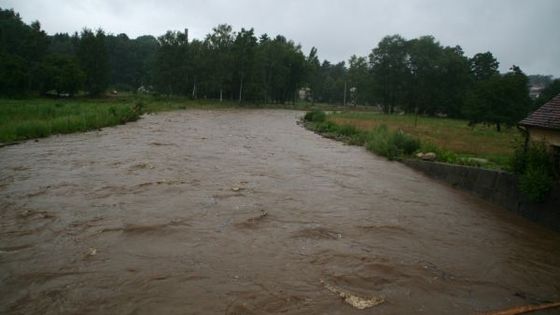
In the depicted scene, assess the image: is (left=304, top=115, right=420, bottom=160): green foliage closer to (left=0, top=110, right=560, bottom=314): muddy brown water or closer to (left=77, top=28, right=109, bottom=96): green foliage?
(left=0, top=110, right=560, bottom=314): muddy brown water

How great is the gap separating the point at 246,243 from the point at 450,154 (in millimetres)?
13245

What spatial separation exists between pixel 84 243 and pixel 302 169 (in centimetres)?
1035

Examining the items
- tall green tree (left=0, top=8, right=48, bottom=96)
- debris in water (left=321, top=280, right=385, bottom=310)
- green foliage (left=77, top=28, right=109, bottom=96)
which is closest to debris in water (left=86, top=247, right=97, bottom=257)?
debris in water (left=321, top=280, right=385, bottom=310)

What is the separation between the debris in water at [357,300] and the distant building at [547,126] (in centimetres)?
964

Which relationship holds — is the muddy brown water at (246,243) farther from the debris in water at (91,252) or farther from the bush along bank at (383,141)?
the bush along bank at (383,141)

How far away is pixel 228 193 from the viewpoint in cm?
1170

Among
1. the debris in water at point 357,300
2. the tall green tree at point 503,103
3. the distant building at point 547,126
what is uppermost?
the tall green tree at point 503,103

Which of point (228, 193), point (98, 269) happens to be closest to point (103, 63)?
point (228, 193)

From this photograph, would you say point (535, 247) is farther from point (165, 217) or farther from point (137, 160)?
point (137, 160)

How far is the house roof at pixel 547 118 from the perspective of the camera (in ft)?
41.4

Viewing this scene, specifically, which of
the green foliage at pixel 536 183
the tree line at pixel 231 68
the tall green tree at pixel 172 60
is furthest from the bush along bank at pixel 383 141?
the tall green tree at pixel 172 60

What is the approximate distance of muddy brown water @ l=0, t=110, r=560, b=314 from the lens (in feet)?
19.4

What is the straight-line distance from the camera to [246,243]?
799cm

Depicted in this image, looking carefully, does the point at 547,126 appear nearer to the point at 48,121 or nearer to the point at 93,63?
the point at 48,121
